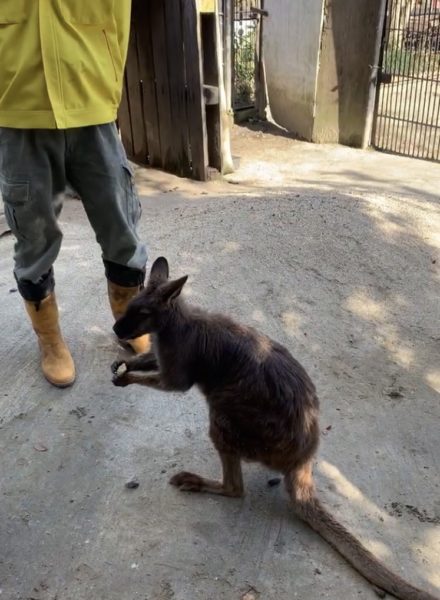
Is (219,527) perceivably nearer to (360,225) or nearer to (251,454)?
(251,454)

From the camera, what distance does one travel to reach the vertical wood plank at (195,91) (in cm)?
694

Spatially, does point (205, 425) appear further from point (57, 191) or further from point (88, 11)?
point (88, 11)

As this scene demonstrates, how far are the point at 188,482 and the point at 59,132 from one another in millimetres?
1698

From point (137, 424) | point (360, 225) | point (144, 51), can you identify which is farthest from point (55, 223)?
point (144, 51)

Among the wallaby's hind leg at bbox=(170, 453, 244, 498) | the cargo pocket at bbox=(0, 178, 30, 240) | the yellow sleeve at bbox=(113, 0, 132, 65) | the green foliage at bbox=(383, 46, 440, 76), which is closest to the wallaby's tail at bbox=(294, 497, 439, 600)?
the wallaby's hind leg at bbox=(170, 453, 244, 498)

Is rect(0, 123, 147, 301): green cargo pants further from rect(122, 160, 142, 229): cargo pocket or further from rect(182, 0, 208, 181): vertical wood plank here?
rect(182, 0, 208, 181): vertical wood plank

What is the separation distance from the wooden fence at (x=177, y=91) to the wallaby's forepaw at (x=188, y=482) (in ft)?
17.5

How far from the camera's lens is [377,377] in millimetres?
3688

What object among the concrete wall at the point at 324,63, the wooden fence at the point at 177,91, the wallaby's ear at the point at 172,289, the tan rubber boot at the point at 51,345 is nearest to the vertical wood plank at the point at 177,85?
the wooden fence at the point at 177,91

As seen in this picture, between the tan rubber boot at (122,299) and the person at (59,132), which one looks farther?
the tan rubber boot at (122,299)

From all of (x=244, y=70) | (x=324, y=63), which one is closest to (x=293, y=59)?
(x=324, y=63)

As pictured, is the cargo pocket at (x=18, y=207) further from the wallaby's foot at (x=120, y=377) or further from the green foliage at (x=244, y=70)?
the green foliage at (x=244, y=70)

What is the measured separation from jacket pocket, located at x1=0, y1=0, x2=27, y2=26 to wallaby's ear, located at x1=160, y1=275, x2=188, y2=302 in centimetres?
129

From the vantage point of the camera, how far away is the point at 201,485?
287cm
